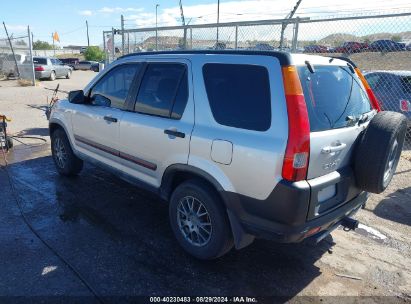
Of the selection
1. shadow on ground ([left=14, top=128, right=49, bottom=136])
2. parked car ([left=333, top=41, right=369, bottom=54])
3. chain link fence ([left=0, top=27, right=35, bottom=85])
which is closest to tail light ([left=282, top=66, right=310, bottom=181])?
parked car ([left=333, top=41, right=369, bottom=54])

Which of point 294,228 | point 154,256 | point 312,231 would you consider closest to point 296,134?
point 294,228

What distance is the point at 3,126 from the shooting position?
6457 millimetres

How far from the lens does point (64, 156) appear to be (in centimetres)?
538

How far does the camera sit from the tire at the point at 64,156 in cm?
526

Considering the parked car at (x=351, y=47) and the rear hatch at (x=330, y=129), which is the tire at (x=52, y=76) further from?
the rear hatch at (x=330, y=129)

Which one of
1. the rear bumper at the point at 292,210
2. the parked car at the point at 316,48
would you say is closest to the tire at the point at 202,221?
the rear bumper at the point at 292,210

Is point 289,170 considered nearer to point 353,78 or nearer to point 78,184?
point 353,78

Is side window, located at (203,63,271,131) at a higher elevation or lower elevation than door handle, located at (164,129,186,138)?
higher

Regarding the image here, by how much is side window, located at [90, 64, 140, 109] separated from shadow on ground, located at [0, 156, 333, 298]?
4.36 feet

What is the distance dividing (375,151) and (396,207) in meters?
2.40

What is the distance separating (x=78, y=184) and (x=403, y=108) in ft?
22.7

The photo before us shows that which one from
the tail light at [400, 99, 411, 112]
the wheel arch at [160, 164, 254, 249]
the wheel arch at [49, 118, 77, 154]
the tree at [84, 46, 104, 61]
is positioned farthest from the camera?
the tree at [84, 46, 104, 61]

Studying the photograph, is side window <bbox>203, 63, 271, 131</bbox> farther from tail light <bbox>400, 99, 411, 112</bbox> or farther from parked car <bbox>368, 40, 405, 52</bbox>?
tail light <bbox>400, 99, 411, 112</bbox>

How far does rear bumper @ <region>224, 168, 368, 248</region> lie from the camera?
8.39 ft
